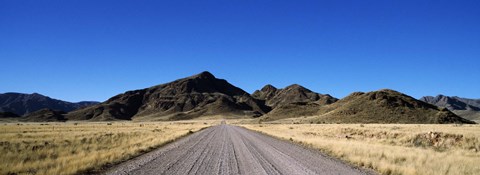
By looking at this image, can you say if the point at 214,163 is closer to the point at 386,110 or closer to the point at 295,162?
the point at 295,162

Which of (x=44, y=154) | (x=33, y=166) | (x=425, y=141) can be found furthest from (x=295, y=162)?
(x=425, y=141)

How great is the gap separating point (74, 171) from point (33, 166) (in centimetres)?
252

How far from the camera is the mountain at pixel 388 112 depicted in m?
102

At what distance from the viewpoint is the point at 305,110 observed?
159625mm

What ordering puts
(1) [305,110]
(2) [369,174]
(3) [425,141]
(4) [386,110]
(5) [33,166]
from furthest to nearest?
(1) [305,110] → (4) [386,110] → (3) [425,141] → (5) [33,166] → (2) [369,174]

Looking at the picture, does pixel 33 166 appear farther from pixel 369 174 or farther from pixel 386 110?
pixel 386 110

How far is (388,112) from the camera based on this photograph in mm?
107125

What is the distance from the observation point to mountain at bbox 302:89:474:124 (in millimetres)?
101562

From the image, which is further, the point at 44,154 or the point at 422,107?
the point at 422,107

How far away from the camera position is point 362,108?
116 metres

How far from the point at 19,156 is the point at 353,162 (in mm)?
15543

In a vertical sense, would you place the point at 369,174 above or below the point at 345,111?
below

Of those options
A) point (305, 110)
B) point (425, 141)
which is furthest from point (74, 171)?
point (305, 110)

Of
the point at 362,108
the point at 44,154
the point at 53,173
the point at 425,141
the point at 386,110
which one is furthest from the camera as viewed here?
the point at 362,108
